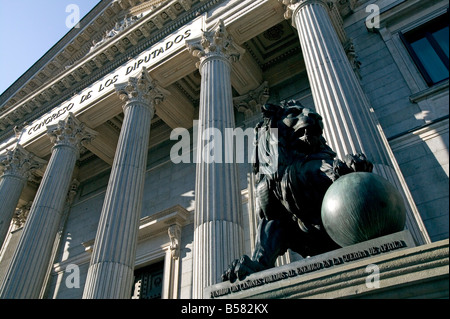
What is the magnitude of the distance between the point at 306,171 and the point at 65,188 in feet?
43.5

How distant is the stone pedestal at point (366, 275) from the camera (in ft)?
7.77

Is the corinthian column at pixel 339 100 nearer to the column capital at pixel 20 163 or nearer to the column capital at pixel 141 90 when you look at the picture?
the column capital at pixel 141 90

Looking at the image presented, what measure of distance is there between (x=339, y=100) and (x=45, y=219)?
36.4ft

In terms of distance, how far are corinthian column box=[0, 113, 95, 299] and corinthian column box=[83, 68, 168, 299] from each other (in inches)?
127

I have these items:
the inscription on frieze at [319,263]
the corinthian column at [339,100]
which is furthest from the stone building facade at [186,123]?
the inscription on frieze at [319,263]

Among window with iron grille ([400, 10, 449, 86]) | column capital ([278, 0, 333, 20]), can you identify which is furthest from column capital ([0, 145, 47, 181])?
window with iron grille ([400, 10, 449, 86])

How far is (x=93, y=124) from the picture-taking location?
1728 cm

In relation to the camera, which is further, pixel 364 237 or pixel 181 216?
pixel 181 216

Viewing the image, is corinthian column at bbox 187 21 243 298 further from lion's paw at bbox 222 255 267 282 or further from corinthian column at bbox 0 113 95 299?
corinthian column at bbox 0 113 95 299

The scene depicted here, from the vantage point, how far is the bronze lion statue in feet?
12.6

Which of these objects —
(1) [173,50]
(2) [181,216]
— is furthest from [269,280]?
(1) [173,50]

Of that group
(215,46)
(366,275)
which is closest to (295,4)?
(215,46)
